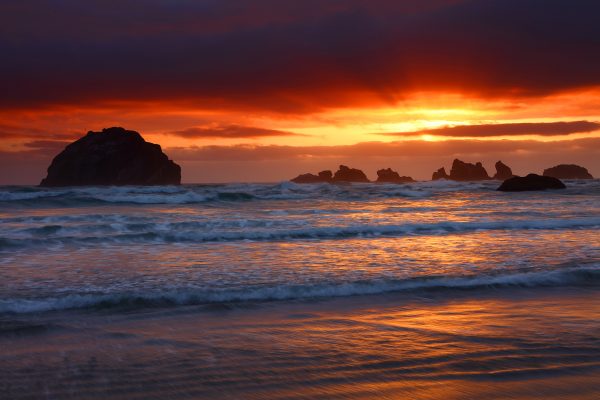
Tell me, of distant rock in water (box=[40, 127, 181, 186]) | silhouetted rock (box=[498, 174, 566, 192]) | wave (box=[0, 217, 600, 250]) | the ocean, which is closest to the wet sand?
the ocean

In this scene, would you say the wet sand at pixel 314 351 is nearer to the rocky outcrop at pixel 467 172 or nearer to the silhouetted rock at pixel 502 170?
the rocky outcrop at pixel 467 172

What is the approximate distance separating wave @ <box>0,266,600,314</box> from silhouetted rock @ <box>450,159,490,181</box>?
122971 mm

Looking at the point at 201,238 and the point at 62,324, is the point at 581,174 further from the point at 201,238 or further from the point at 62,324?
the point at 62,324

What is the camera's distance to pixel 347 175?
14200 centimetres

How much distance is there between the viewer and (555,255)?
39.9 feet

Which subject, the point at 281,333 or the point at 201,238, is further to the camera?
the point at 201,238

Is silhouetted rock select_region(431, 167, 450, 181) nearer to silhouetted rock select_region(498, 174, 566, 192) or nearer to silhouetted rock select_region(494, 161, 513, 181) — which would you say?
silhouetted rock select_region(494, 161, 513, 181)

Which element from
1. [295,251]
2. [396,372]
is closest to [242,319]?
[396,372]

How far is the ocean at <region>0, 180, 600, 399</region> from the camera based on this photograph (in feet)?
15.5

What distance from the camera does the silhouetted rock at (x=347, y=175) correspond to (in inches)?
5502

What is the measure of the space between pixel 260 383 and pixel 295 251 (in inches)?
346

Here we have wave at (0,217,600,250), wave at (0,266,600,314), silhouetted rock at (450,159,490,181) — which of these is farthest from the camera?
silhouetted rock at (450,159,490,181)

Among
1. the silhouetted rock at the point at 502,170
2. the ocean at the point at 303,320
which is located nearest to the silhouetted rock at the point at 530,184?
the ocean at the point at 303,320

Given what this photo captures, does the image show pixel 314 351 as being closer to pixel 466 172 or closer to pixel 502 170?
pixel 466 172
